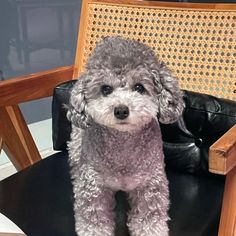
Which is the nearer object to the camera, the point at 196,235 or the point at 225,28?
the point at 196,235

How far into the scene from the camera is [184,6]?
1476 mm

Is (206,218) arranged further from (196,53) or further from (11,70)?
(11,70)

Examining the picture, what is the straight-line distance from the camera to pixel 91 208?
1.01 m

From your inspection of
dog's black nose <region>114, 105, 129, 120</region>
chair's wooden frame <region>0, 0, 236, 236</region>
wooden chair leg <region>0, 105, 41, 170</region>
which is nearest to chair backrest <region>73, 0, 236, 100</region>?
chair's wooden frame <region>0, 0, 236, 236</region>

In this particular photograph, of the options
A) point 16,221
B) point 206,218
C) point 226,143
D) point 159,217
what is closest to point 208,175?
point 206,218

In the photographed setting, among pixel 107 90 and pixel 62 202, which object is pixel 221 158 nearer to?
pixel 107 90

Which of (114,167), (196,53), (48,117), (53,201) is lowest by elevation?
(48,117)

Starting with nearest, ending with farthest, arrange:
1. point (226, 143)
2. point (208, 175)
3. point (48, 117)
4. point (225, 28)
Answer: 1. point (226, 143)
2. point (208, 175)
3. point (225, 28)
4. point (48, 117)

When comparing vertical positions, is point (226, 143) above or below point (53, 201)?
above

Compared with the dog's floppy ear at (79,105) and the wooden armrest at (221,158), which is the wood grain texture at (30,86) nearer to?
the dog's floppy ear at (79,105)

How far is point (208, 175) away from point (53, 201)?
17.2 inches

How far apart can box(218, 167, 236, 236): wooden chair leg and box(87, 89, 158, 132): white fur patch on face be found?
0.66ft

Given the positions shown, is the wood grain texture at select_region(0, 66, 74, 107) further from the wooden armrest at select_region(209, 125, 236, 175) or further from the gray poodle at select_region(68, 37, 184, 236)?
the wooden armrest at select_region(209, 125, 236, 175)

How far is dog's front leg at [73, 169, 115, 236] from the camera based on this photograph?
39.6 inches
